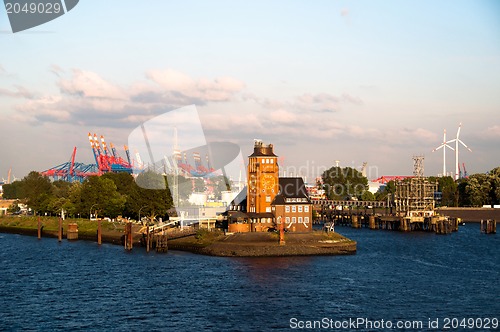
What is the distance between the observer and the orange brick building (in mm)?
83500

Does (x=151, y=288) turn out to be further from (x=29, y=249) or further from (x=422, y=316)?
(x=29, y=249)

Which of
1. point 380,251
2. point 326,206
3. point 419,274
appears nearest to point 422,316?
point 419,274

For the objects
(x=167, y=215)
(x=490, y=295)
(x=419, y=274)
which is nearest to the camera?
(x=490, y=295)

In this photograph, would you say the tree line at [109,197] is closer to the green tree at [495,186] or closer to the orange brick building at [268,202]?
the orange brick building at [268,202]

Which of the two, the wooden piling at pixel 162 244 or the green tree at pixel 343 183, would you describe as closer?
the wooden piling at pixel 162 244

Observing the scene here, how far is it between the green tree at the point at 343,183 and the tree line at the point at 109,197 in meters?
37.7

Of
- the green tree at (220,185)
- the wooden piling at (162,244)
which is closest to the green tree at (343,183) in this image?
the green tree at (220,185)

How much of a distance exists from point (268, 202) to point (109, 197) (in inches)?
1709

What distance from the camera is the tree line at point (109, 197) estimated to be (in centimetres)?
10138

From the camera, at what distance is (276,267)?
2613 inches

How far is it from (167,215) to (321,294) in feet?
180

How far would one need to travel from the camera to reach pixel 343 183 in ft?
611

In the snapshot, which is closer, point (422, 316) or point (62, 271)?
point (422, 316)
